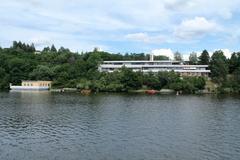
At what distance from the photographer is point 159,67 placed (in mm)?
135000

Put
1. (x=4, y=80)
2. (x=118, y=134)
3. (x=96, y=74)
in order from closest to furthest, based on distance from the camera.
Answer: (x=118, y=134)
(x=96, y=74)
(x=4, y=80)

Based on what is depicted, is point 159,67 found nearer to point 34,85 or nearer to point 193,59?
point 193,59

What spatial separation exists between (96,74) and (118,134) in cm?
8567

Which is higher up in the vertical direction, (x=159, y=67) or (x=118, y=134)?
(x=159, y=67)

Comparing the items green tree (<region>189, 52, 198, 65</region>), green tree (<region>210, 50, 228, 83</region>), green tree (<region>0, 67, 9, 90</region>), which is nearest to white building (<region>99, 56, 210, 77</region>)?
green tree (<region>210, 50, 228, 83</region>)

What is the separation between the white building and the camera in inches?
5172

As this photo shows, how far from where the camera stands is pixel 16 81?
129375 millimetres

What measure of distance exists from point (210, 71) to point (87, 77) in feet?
139

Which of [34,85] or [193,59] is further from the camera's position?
[193,59]

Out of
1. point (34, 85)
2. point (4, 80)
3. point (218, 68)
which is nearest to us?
point (218, 68)

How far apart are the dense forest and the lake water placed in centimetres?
5427

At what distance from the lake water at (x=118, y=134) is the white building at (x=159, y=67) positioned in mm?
70121

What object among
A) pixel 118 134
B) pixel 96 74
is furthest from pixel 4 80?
pixel 118 134

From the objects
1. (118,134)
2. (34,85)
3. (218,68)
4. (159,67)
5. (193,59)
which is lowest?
Answer: (118,134)
